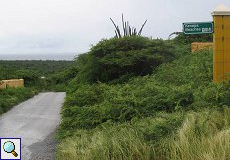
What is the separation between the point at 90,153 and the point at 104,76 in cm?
1191

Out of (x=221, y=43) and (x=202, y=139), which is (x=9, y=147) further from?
(x=221, y=43)

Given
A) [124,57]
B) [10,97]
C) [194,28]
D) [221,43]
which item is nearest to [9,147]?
[194,28]

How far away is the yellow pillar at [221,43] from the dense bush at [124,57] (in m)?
6.97

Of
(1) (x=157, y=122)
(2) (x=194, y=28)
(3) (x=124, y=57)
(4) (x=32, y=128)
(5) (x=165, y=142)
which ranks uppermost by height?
(2) (x=194, y=28)

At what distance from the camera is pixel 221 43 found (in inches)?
416

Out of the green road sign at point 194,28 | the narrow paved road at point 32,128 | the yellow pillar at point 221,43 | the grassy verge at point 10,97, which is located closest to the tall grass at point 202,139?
the green road sign at point 194,28

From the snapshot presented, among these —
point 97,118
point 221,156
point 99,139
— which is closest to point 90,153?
point 99,139

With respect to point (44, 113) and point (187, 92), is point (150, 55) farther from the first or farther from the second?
point (187, 92)

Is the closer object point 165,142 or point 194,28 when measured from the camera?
point 165,142

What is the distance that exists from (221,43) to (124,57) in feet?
24.8

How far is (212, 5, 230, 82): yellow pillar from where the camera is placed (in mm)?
10453

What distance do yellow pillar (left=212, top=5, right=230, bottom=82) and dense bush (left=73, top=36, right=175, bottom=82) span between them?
697cm

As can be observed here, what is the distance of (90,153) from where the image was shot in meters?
6.94

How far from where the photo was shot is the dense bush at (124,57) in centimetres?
Result: 1778
